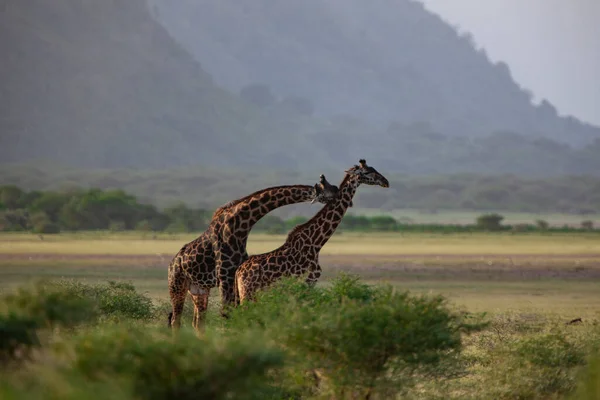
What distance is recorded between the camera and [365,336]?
486 inches

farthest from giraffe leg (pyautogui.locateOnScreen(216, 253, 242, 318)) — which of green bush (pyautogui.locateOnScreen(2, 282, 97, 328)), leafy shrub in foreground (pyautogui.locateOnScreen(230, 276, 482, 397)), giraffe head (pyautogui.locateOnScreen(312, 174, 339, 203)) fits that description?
green bush (pyautogui.locateOnScreen(2, 282, 97, 328))

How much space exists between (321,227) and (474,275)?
26898 millimetres

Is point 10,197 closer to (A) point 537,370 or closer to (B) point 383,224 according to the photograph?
(B) point 383,224

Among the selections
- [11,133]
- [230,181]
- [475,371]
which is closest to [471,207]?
[230,181]

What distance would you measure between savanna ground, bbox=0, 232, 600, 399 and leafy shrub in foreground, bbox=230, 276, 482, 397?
503 mm

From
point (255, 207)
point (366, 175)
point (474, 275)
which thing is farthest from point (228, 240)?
point (474, 275)

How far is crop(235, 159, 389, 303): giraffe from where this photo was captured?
1544 centimetres

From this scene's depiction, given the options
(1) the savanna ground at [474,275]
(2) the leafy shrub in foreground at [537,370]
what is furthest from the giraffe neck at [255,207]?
(2) the leafy shrub in foreground at [537,370]

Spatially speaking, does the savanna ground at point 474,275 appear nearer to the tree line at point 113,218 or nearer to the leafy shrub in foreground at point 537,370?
the leafy shrub in foreground at point 537,370

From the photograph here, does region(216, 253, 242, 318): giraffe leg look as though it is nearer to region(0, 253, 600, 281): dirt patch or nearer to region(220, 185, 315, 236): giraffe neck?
region(220, 185, 315, 236): giraffe neck

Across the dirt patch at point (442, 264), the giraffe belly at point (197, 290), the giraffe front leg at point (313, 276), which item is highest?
the dirt patch at point (442, 264)

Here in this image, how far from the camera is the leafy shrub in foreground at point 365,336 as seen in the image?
39.9 ft

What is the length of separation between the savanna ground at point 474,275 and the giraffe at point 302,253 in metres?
0.51

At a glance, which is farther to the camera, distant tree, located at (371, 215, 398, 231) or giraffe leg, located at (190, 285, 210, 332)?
distant tree, located at (371, 215, 398, 231)
